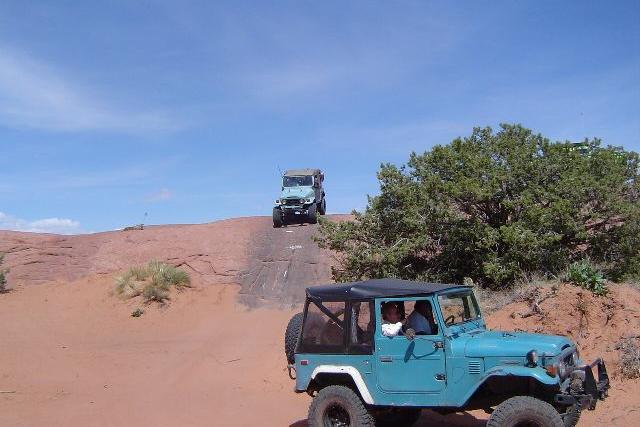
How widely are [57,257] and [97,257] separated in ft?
5.65

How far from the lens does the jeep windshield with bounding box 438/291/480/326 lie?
271 inches

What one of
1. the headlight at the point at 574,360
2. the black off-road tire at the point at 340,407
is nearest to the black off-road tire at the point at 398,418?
the black off-road tire at the point at 340,407

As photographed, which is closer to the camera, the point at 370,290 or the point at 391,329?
the point at 391,329

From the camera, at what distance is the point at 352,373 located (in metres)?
7.00

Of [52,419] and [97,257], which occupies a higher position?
[97,257]

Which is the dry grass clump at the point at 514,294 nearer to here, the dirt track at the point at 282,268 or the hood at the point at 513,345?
the hood at the point at 513,345

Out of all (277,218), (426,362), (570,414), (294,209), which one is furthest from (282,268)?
(570,414)

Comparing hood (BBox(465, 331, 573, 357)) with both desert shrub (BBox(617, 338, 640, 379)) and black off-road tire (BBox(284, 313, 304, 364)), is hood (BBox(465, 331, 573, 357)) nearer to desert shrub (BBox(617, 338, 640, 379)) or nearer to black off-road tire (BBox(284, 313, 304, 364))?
black off-road tire (BBox(284, 313, 304, 364))

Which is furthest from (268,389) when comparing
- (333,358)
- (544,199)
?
(544,199)

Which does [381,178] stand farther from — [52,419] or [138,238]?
[138,238]

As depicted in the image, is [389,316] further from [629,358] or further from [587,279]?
[587,279]

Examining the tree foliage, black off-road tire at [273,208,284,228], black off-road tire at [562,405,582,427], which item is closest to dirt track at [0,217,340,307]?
black off-road tire at [273,208,284,228]

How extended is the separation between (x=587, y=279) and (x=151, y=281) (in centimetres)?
1281

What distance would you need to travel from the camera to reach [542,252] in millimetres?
13078
